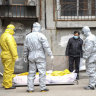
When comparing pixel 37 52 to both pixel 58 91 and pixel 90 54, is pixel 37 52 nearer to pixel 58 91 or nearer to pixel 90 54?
pixel 58 91

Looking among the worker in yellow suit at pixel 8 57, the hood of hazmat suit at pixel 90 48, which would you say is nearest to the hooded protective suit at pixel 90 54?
the hood of hazmat suit at pixel 90 48

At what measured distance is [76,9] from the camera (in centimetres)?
888

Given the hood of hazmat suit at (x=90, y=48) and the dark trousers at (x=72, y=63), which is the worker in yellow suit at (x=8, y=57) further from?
the dark trousers at (x=72, y=63)

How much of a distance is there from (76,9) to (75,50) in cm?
169

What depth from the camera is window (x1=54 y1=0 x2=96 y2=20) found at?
8.79 metres

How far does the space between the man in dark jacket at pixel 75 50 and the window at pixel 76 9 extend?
996mm

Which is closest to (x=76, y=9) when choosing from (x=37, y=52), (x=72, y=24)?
(x=72, y=24)

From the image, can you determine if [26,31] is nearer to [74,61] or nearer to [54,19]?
[54,19]

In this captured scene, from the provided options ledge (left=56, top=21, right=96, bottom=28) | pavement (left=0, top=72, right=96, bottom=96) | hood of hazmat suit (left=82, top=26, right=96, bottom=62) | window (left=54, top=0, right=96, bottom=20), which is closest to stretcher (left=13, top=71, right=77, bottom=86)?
pavement (left=0, top=72, right=96, bottom=96)

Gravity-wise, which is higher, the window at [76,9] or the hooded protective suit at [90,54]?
the window at [76,9]

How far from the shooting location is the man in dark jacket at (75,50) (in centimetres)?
807

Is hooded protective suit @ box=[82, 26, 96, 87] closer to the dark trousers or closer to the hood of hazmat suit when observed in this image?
the hood of hazmat suit

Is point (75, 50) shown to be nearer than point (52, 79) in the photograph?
No

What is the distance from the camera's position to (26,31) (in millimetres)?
8703
